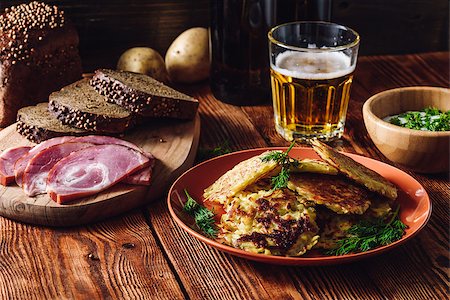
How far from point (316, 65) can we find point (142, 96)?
474 millimetres

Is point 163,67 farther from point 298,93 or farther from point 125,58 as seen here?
point 298,93

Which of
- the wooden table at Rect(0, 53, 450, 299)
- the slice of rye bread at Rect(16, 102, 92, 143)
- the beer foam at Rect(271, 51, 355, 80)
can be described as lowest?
the wooden table at Rect(0, 53, 450, 299)

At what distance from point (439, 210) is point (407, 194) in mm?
118

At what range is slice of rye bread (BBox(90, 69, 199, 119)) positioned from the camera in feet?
6.62

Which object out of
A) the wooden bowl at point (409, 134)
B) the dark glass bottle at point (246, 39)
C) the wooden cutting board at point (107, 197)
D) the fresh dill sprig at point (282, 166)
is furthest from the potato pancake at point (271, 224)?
the dark glass bottle at point (246, 39)

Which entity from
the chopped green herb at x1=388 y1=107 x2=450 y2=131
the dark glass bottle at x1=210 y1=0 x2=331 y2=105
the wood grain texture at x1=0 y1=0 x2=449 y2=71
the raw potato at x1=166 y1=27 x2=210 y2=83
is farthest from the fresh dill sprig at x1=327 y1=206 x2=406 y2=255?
the wood grain texture at x1=0 y1=0 x2=449 y2=71

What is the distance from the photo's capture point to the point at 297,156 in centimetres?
185

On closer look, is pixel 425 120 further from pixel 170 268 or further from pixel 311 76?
pixel 170 268

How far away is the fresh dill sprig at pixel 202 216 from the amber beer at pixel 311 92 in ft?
1.66

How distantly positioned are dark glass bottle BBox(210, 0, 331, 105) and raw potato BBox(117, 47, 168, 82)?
0.60ft

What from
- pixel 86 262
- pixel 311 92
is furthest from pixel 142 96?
pixel 86 262

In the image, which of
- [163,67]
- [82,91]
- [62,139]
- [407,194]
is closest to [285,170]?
[407,194]

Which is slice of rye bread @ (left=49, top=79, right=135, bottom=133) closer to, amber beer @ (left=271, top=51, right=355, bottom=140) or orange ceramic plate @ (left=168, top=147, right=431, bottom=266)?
orange ceramic plate @ (left=168, top=147, right=431, bottom=266)

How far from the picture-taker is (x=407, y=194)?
5.57ft
